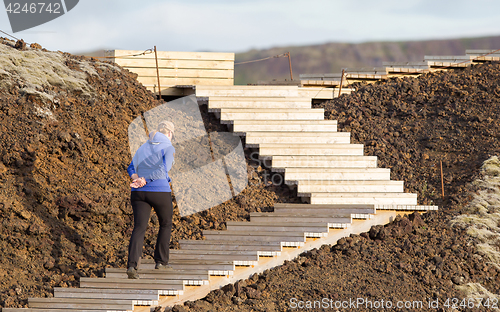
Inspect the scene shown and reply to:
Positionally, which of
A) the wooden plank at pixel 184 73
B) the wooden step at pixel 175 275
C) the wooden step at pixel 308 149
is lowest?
the wooden step at pixel 175 275

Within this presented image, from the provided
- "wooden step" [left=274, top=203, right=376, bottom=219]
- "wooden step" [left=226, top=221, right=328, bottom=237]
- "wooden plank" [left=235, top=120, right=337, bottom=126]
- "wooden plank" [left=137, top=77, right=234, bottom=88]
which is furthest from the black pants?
"wooden plank" [left=137, top=77, right=234, bottom=88]

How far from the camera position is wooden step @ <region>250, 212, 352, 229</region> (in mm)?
6693

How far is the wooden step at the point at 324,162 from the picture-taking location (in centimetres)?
789

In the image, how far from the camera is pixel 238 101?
907cm

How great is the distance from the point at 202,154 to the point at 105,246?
8.21 feet

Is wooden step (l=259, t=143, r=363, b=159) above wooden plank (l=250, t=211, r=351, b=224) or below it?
above

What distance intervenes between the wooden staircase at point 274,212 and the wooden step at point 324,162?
0.05ft

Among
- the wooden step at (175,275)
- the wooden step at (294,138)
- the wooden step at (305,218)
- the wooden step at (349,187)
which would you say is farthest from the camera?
the wooden step at (294,138)

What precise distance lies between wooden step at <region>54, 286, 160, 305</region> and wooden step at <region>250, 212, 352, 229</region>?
7.22ft

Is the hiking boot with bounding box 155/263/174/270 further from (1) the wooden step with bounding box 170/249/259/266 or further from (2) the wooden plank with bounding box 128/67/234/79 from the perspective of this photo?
(2) the wooden plank with bounding box 128/67/234/79

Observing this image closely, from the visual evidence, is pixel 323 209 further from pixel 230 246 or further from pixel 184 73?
pixel 184 73

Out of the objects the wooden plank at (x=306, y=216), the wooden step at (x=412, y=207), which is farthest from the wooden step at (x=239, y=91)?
the wooden step at (x=412, y=207)

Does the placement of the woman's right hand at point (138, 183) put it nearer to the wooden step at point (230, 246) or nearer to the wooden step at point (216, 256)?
the wooden step at point (216, 256)

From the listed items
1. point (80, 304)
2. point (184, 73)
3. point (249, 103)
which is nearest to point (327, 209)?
point (249, 103)
